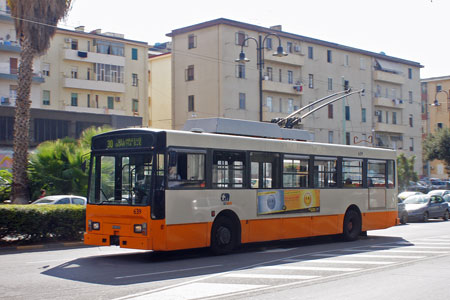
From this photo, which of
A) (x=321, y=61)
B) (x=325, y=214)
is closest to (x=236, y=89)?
(x=321, y=61)

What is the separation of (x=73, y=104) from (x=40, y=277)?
4667cm

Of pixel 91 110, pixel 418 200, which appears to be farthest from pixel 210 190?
pixel 91 110

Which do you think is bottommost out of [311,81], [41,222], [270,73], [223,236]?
[223,236]

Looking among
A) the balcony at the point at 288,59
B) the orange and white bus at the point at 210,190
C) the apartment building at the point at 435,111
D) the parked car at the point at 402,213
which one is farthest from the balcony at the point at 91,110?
the apartment building at the point at 435,111

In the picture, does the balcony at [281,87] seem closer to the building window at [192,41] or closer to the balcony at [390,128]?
the building window at [192,41]

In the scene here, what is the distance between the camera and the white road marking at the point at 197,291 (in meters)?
9.12

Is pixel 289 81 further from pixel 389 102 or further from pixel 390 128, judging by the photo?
pixel 390 128

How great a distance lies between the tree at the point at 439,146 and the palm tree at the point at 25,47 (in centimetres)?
5005

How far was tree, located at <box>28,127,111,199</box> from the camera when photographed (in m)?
23.9

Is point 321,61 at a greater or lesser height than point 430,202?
greater

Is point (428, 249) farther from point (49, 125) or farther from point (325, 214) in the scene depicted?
point (49, 125)

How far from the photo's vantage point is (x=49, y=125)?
4606cm

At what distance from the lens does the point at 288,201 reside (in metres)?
16.9

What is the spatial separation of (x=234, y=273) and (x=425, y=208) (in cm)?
2251
